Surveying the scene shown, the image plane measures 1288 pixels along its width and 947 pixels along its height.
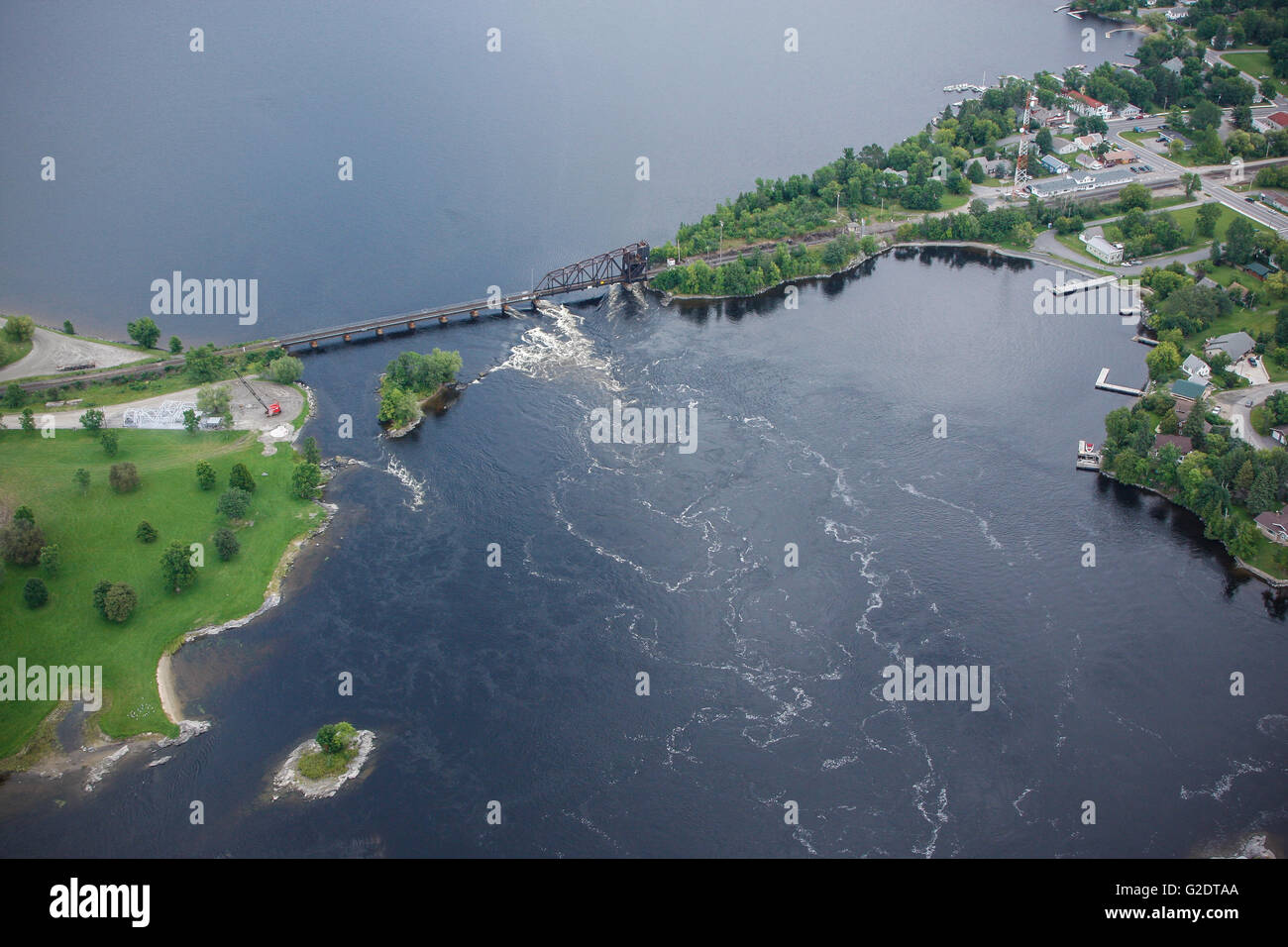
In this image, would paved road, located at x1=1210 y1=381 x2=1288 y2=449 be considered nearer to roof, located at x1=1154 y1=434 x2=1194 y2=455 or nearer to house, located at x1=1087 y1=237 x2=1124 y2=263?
roof, located at x1=1154 y1=434 x2=1194 y2=455

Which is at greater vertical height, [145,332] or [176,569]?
[145,332]

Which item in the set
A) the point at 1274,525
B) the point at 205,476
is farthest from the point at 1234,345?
the point at 205,476

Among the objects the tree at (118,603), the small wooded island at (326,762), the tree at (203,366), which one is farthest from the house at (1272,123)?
the tree at (118,603)

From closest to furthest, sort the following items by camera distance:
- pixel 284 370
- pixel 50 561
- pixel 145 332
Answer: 1. pixel 50 561
2. pixel 284 370
3. pixel 145 332

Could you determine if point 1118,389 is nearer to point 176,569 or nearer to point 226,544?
point 226,544

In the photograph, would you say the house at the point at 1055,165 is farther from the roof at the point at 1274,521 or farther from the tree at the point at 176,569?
the tree at the point at 176,569
